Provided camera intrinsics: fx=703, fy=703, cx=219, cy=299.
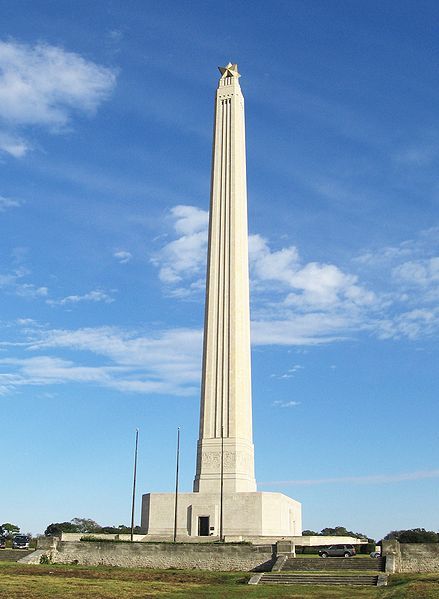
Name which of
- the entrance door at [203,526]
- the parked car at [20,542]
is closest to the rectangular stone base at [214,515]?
the entrance door at [203,526]

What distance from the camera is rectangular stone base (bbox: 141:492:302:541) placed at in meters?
46.6

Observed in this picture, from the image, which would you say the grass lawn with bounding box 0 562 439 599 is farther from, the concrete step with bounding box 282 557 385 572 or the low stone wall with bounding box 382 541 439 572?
the low stone wall with bounding box 382 541 439 572

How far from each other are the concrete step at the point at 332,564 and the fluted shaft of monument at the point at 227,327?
607 inches

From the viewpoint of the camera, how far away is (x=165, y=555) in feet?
116

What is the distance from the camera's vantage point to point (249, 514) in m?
46.7

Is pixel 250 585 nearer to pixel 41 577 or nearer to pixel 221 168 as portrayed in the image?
Result: pixel 41 577

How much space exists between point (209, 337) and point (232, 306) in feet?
9.62

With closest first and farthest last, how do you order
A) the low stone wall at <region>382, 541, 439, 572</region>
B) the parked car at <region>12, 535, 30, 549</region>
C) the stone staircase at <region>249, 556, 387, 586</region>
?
the stone staircase at <region>249, 556, 387, 586</region>
the low stone wall at <region>382, 541, 439, 572</region>
the parked car at <region>12, 535, 30, 549</region>

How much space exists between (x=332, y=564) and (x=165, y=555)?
8.28 meters

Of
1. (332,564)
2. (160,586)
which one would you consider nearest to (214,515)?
(332,564)

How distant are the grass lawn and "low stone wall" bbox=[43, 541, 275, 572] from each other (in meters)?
1.26

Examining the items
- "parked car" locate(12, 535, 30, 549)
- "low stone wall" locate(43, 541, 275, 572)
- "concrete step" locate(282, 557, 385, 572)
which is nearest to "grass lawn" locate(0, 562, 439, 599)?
"low stone wall" locate(43, 541, 275, 572)

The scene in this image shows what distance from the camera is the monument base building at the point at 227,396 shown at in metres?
47.3

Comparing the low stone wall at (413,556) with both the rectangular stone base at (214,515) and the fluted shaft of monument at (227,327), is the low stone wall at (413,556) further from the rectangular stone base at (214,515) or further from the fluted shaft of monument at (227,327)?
the fluted shaft of monument at (227,327)
